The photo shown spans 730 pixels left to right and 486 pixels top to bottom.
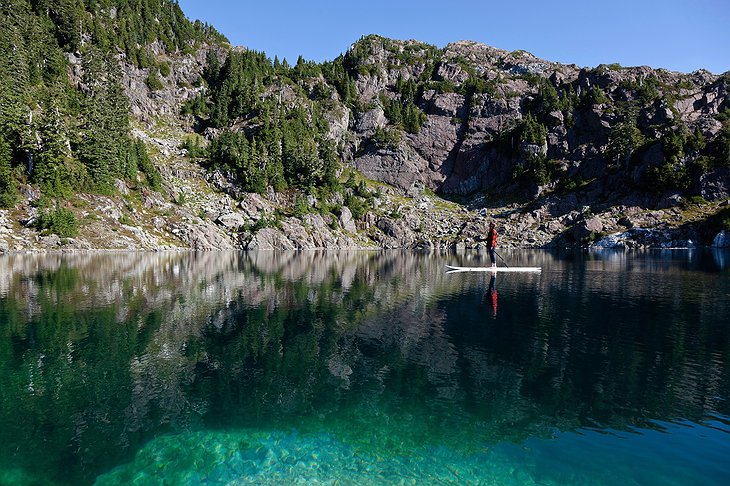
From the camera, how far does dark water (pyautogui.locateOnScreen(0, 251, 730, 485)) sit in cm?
1298

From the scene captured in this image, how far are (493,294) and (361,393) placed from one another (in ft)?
98.4

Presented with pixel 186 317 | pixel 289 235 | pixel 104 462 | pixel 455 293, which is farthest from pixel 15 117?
pixel 104 462

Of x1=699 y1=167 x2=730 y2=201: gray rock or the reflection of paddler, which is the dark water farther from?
x1=699 y1=167 x2=730 y2=201: gray rock

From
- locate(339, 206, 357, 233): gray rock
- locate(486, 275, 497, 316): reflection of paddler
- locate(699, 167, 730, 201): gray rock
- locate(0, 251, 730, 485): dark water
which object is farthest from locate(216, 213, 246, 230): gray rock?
locate(699, 167, 730, 201): gray rock

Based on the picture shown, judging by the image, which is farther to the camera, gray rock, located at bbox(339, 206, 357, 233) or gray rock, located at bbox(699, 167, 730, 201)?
gray rock, located at bbox(339, 206, 357, 233)

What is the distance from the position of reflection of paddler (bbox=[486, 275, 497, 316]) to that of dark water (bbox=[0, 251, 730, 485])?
134 centimetres

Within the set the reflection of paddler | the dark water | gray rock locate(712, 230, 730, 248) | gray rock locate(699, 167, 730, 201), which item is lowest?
the dark water

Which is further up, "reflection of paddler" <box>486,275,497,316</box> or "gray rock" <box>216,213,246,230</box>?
"gray rock" <box>216,213,246,230</box>

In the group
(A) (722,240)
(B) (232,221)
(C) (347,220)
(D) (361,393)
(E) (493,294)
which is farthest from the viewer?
(C) (347,220)

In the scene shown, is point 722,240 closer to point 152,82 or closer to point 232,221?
point 232,221

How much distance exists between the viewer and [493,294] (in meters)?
45.0

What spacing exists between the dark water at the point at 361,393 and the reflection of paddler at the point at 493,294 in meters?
1.34

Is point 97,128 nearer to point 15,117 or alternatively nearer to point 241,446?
point 15,117

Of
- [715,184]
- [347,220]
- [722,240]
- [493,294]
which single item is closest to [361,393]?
[493,294]
